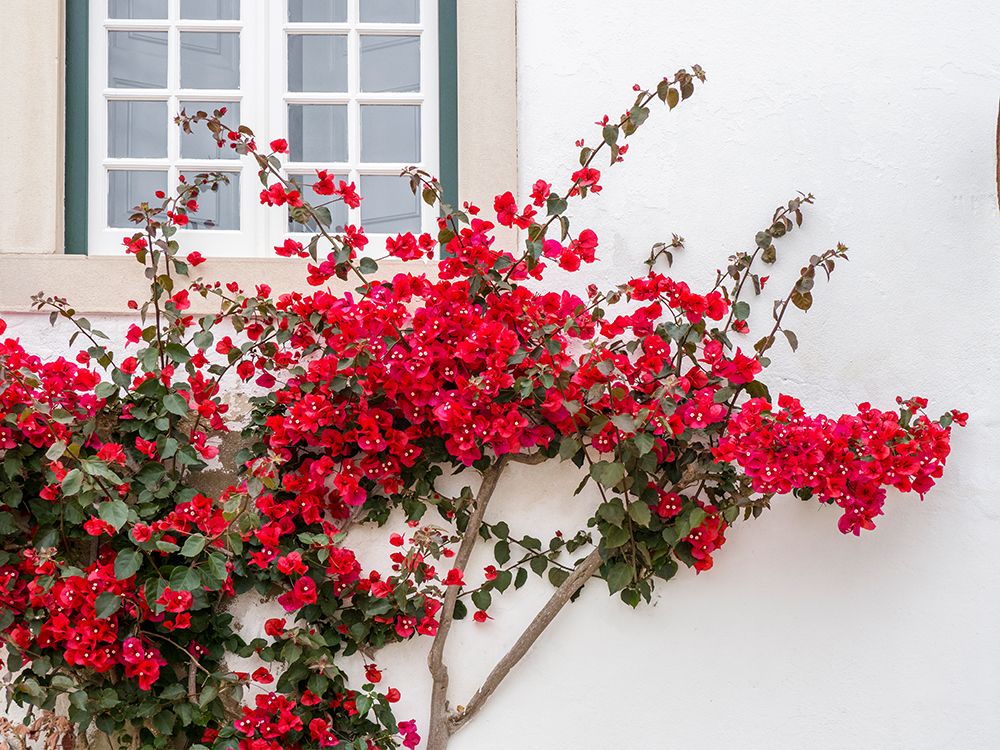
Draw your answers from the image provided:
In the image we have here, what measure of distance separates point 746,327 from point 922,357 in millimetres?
524

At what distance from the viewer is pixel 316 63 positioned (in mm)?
3018

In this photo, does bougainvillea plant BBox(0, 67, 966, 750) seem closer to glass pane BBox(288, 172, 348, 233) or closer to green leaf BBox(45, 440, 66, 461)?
green leaf BBox(45, 440, 66, 461)

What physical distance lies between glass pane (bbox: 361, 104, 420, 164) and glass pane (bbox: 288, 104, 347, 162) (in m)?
0.06

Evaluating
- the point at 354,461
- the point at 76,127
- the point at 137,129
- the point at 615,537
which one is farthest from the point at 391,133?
the point at 615,537

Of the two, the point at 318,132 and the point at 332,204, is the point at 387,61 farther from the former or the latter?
the point at 332,204

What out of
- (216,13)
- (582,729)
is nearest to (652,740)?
(582,729)

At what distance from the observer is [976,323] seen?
2.84 metres

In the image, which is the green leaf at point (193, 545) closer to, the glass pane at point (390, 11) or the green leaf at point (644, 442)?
the green leaf at point (644, 442)

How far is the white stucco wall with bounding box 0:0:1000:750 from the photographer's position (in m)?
2.74

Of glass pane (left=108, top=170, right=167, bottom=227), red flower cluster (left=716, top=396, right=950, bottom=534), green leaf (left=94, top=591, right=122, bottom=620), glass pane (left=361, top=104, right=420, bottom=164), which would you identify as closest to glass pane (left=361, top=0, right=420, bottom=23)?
glass pane (left=361, top=104, right=420, bottom=164)

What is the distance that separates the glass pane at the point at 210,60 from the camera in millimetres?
2984

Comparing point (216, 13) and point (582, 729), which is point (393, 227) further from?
point (582, 729)

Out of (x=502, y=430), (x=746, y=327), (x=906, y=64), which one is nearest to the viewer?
(x=502, y=430)

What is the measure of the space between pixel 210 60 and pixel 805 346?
1.85 m
